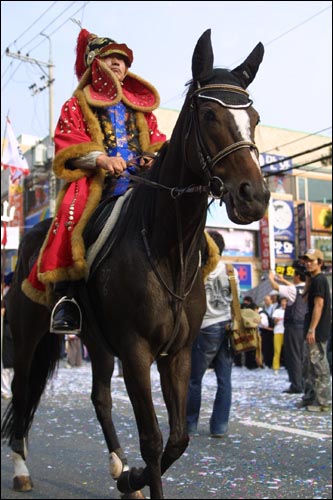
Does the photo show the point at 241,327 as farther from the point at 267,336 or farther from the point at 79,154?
the point at 267,336

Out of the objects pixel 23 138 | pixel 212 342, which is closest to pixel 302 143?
pixel 23 138

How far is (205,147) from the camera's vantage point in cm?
240

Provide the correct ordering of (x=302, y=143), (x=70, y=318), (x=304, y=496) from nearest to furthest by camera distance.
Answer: (x=70, y=318), (x=304, y=496), (x=302, y=143)

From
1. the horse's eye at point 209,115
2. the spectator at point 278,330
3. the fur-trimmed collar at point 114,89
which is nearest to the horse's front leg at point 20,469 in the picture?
the fur-trimmed collar at point 114,89

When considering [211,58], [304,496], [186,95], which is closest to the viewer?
[211,58]

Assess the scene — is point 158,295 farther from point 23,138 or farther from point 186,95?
point 23,138

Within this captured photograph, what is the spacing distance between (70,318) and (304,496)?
2484mm

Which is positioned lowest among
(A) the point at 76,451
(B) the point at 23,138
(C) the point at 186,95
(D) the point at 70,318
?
(A) the point at 76,451

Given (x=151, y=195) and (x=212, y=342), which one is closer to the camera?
(x=151, y=195)

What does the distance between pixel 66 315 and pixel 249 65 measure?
5.39 feet

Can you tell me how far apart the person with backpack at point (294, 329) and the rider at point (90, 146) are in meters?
6.97

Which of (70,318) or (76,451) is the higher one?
(70,318)

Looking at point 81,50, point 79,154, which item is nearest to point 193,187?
point 79,154

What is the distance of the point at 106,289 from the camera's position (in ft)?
9.92
